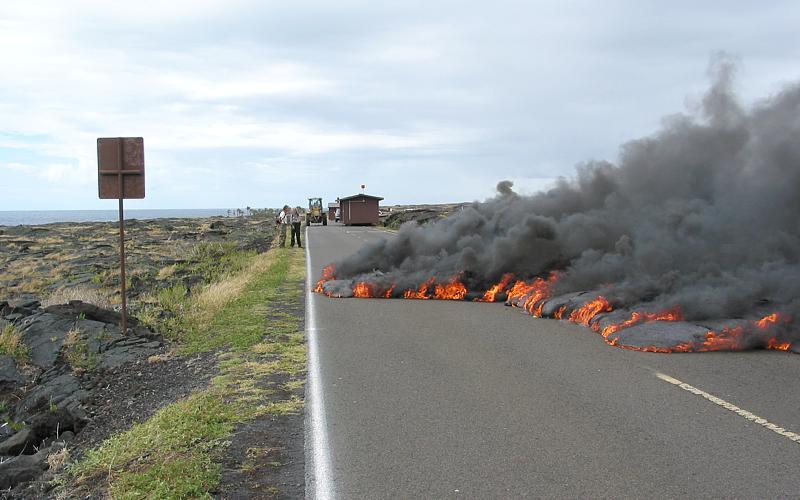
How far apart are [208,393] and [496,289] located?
7669mm

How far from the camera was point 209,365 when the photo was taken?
26.4 feet

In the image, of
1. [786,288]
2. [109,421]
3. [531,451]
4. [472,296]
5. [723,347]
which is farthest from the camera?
[472,296]

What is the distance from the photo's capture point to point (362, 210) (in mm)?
57219

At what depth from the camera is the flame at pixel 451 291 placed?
44.1 feet

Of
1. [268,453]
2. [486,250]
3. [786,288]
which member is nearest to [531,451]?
[268,453]

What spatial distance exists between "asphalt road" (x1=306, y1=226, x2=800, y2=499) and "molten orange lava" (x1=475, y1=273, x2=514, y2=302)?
395cm

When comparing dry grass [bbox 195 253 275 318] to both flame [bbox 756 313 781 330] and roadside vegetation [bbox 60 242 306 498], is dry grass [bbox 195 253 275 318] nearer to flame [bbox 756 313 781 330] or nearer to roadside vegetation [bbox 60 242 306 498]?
roadside vegetation [bbox 60 242 306 498]

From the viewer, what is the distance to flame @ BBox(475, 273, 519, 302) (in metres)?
13.1

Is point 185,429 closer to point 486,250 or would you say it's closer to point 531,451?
point 531,451

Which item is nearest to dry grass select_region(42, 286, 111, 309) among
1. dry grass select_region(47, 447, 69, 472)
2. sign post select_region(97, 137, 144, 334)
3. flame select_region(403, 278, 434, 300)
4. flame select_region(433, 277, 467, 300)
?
sign post select_region(97, 137, 144, 334)

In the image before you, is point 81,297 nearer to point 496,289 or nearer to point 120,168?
point 120,168

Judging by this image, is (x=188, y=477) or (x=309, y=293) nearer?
(x=188, y=477)

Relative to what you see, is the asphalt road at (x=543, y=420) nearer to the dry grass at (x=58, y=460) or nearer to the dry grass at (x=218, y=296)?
the dry grass at (x=58, y=460)

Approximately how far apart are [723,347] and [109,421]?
7.12m
